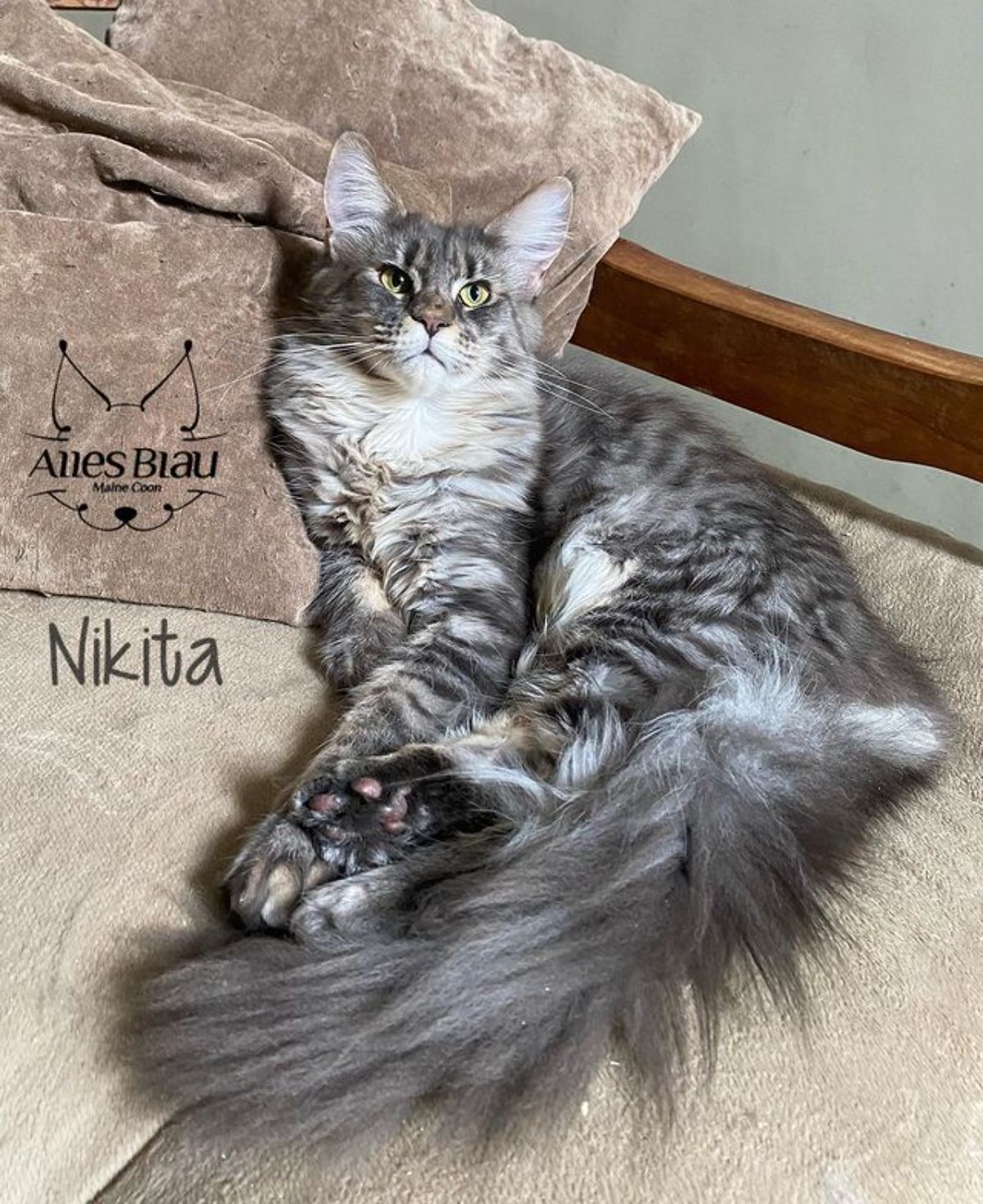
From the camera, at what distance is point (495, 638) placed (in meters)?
1.43

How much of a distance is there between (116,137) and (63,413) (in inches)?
15.1

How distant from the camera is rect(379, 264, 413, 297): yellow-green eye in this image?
4.90 feet

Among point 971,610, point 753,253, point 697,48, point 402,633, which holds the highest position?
point 697,48

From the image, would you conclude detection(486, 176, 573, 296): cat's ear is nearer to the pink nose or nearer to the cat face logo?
the pink nose

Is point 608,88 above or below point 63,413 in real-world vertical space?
above

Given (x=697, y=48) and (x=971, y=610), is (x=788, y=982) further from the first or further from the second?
(x=697, y=48)

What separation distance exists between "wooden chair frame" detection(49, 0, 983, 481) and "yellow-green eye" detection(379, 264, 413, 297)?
43 cm

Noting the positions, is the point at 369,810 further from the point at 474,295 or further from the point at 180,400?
the point at 474,295

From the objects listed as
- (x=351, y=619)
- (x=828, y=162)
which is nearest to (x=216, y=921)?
(x=351, y=619)

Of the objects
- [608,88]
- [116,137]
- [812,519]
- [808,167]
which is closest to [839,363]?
[812,519]

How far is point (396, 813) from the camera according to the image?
43.5 inches

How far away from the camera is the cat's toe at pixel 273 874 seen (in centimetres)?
97

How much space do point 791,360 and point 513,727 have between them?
2.38 feet

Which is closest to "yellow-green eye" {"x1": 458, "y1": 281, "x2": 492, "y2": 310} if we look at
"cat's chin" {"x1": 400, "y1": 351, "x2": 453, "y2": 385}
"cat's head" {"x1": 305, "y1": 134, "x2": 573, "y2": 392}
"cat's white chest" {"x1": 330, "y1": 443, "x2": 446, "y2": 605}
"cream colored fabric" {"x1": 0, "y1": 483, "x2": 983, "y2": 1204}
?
"cat's head" {"x1": 305, "y1": 134, "x2": 573, "y2": 392}
